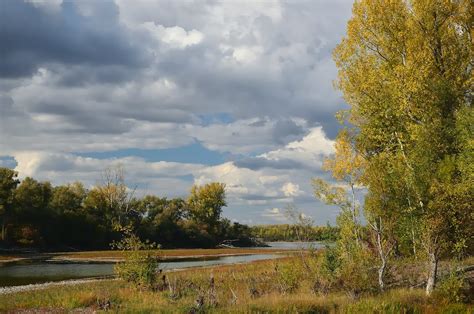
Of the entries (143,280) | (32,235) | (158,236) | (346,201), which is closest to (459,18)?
(346,201)

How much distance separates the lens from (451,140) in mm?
30062

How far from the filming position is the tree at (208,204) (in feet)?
474

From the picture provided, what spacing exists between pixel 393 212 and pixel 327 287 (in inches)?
207

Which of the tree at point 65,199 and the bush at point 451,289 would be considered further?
the tree at point 65,199

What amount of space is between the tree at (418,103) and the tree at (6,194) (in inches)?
2708

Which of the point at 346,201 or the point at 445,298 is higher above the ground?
the point at 346,201

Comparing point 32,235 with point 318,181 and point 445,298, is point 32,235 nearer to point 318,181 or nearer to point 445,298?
point 318,181

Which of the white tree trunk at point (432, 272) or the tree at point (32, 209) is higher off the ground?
the tree at point (32, 209)

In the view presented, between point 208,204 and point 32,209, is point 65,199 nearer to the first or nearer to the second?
point 32,209

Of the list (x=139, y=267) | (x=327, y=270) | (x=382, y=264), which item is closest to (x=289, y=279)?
(x=327, y=270)

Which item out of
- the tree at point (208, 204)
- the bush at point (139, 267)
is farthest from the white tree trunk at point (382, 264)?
the tree at point (208, 204)

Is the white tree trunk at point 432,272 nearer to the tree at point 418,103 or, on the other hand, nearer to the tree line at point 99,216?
the tree at point 418,103

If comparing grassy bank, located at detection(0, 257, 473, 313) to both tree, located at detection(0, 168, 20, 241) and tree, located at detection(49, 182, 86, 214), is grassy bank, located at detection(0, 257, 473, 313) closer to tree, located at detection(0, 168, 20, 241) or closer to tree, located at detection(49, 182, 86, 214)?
tree, located at detection(0, 168, 20, 241)

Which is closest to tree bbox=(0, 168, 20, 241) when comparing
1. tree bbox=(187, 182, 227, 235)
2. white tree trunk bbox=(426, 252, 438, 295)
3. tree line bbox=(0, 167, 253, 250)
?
tree line bbox=(0, 167, 253, 250)
